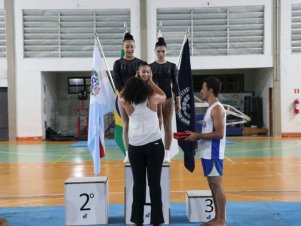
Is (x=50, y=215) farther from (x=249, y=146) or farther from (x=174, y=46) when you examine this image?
(x=174, y=46)

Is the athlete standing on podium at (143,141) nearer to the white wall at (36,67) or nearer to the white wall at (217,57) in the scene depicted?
the white wall at (217,57)

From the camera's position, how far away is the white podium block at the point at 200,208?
4.98 metres

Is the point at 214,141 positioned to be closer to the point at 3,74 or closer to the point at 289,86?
the point at 289,86

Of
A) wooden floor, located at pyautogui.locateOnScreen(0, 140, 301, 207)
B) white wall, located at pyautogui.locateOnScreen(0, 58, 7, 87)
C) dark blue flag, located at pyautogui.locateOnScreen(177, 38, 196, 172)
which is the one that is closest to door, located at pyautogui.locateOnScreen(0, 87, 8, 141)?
white wall, located at pyautogui.locateOnScreen(0, 58, 7, 87)

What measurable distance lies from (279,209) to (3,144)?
1232 centimetres

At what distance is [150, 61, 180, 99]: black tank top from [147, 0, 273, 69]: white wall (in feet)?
33.0

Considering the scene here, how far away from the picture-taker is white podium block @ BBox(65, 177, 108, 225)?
16.1 feet

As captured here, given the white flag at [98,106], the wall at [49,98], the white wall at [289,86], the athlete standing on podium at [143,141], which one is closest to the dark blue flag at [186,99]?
the white flag at [98,106]

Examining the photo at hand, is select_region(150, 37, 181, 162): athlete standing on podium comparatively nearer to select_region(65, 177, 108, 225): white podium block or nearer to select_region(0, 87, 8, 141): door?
select_region(65, 177, 108, 225): white podium block

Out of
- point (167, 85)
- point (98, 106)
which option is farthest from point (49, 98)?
point (167, 85)

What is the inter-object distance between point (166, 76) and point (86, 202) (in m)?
2.23

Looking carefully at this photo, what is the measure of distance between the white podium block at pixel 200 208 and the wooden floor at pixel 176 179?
1.37 m

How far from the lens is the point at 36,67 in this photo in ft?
53.4

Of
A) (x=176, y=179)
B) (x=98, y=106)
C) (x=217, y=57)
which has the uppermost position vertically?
(x=217, y=57)
